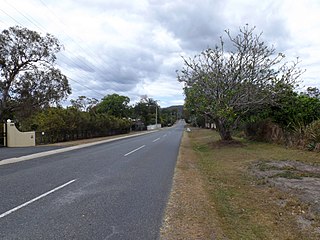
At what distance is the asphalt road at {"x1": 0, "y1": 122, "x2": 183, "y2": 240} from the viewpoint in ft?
16.6

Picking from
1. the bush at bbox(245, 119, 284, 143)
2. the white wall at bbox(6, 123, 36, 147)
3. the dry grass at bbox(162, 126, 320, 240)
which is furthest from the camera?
the white wall at bbox(6, 123, 36, 147)

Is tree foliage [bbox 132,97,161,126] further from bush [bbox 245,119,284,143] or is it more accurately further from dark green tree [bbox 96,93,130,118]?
bush [bbox 245,119,284,143]

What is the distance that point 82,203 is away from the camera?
6.82 meters

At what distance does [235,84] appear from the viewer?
23.1 metres

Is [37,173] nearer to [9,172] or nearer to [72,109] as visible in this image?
[9,172]

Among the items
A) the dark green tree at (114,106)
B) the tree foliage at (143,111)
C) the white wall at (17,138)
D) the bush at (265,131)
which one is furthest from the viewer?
the tree foliage at (143,111)

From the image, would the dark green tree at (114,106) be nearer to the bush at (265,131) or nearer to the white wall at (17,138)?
the white wall at (17,138)

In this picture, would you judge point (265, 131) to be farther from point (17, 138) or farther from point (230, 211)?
point (17, 138)

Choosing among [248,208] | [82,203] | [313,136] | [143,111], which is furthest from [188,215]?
[143,111]

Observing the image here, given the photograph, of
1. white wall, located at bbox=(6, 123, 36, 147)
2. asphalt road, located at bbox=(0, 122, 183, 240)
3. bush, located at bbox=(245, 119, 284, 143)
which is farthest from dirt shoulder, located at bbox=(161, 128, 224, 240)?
white wall, located at bbox=(6, 123, 36, 147)

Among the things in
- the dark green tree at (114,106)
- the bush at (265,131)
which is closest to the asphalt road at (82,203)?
the bush at (265,131)

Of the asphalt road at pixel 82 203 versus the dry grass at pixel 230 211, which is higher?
the asphalt road at pixel 82 203

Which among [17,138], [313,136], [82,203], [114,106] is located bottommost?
[82,203]

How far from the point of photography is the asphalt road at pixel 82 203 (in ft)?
16.6
